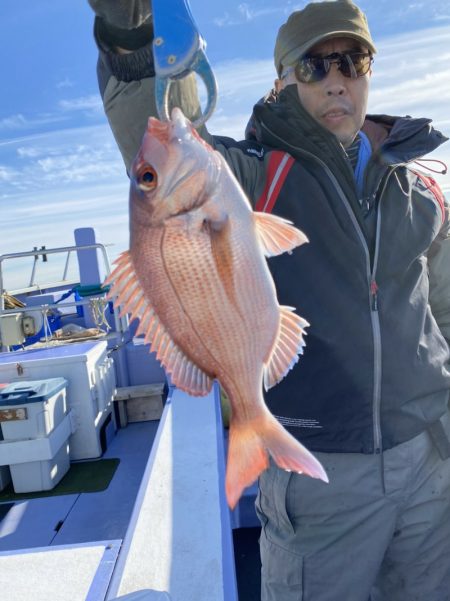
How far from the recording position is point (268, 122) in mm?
2125

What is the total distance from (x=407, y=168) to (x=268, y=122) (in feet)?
2.26

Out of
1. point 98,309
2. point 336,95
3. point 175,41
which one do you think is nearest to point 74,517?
point 98,309

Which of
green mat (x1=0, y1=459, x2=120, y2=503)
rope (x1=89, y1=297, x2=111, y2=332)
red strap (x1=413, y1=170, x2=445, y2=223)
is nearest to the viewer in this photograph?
red strap (x1=413, y1=170, x2=445, y2=223)

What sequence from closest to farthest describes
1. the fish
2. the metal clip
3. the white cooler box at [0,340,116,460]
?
the metal clip
the fish
the white cooler box at [0,340,116,460]

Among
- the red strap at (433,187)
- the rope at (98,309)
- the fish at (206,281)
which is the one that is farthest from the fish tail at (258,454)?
the rope at (98,309)

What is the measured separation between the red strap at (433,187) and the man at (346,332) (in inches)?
7.4

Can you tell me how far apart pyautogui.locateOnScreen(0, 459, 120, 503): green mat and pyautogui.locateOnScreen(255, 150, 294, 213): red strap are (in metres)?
3.50

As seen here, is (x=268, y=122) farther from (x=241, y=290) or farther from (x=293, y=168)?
(x=241, y=290)

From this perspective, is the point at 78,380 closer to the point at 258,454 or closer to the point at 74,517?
the point at 74,517

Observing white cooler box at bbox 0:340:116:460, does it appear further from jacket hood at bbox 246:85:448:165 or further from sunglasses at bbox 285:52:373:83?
sunglasses at bbox 285:52:373:83

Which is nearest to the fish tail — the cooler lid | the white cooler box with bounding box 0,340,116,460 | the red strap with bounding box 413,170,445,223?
the red strap with bounding box 413,170,445,223

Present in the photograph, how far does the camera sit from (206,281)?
1395mm

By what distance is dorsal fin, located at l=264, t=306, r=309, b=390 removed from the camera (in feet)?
4.97

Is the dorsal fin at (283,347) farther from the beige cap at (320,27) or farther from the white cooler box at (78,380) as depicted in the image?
the white cooler box at (78,380)
